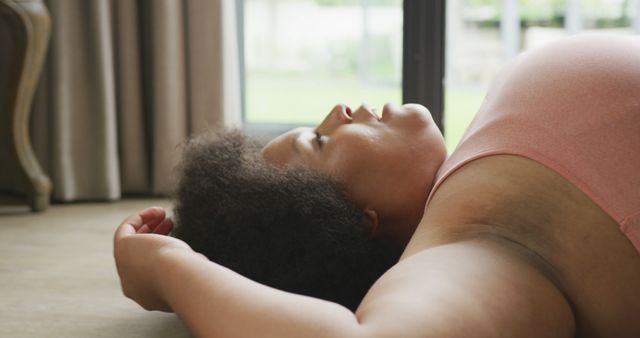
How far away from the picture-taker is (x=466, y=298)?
3.24ft

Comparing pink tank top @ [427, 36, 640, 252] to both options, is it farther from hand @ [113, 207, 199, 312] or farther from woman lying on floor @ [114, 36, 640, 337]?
hand @ [113, 207, 199, 312]

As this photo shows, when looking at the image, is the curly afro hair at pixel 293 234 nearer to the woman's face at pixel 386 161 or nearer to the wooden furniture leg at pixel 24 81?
the woman's face at pixel 386 161

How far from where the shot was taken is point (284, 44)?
3.44 meters

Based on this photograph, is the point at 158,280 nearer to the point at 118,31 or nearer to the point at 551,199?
the point at 551,199

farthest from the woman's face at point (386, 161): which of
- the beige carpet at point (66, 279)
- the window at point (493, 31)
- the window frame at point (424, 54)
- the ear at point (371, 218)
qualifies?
the window at point (493, 31)

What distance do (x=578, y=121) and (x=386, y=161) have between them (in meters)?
0.32

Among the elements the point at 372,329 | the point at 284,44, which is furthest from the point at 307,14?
the point at 372,329

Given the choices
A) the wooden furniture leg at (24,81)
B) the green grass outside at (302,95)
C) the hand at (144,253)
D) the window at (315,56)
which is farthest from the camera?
the green grass outside at (302,95)

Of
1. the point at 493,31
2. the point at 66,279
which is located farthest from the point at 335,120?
the point at 493,31

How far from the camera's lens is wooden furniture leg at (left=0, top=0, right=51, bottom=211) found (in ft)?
8.09

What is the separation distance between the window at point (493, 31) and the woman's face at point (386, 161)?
2.97 metres

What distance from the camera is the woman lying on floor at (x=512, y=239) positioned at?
3.24ft

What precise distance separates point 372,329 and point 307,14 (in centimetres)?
256

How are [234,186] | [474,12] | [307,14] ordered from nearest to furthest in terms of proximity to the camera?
[234,186]
[307,14]
[474,12]
